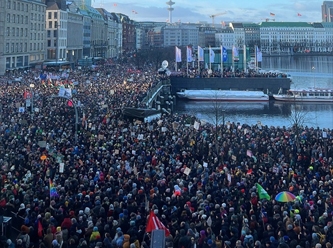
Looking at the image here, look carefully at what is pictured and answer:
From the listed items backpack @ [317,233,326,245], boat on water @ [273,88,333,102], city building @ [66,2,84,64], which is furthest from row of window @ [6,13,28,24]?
backpack @ [317,233,326,245]

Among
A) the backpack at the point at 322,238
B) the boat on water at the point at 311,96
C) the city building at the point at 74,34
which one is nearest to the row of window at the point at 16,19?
the city building at the point at 74,34

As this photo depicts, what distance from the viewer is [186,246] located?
10.5 metres

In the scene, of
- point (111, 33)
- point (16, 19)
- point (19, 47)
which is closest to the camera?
point (16, 19)

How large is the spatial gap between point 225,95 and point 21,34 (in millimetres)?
27870

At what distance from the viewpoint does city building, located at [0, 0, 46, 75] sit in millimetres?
57906

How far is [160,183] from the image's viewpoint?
15086 mm

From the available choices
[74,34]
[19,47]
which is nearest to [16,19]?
[19,47]

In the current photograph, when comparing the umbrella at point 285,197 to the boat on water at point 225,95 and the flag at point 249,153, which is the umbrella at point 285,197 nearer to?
the flag at point 249,153

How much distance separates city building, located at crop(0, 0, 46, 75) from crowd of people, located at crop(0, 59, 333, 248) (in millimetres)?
33064

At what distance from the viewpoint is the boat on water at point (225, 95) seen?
58188 mm

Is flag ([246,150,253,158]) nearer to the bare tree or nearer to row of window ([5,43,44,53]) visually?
the bare tree

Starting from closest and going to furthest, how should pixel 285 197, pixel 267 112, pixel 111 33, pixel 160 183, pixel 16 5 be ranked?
pixel 285 197
pixel 160 183
pixel 267 112
pixel 16 5
pixel 111 33

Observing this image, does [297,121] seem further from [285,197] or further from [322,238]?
[322,238]

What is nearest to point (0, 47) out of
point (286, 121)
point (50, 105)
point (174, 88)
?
point (174, 88)
